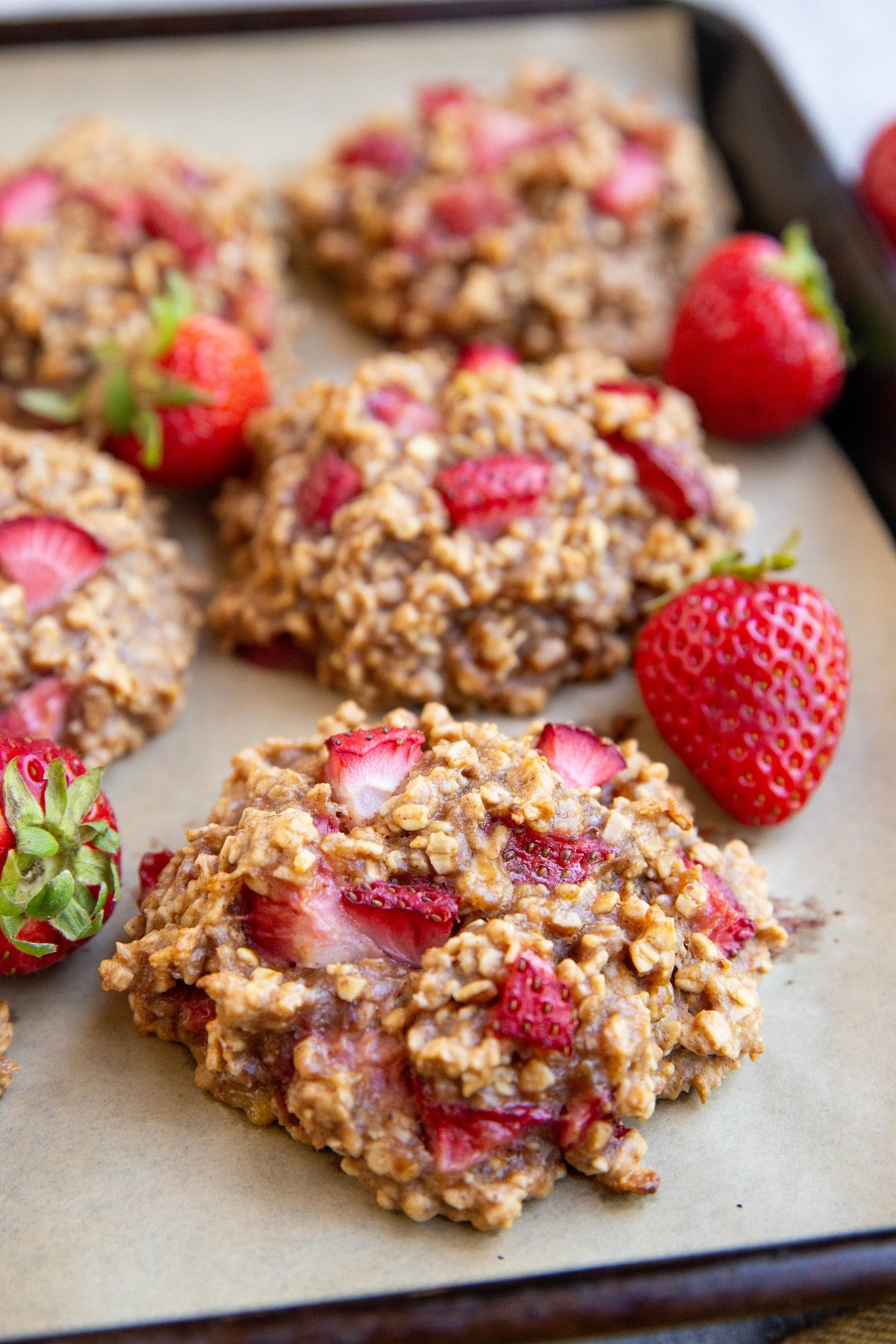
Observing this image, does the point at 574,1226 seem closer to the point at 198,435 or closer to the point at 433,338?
the point at 198,435

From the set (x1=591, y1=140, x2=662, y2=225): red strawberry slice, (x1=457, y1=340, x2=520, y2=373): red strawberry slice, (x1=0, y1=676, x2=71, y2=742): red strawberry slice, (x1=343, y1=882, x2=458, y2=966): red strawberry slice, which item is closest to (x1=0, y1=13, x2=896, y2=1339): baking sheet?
(x1=0, y1=676, x2=71, y2=742): red strawberry slice

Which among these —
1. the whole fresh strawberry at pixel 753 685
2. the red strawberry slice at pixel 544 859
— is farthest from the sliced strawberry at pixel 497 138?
the red strawberry slice at pixel 544 859

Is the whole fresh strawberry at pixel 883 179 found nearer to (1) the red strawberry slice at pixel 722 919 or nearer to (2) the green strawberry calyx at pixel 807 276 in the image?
(2) the green strawberry calyx at pixel 807 276

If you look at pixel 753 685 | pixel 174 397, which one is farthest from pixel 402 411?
pixel 753 685

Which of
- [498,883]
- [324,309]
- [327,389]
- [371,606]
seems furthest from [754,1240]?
[324,309]

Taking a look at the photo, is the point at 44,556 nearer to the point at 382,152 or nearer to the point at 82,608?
the point at 82,608

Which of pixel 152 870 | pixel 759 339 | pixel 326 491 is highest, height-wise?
pixel 759 339

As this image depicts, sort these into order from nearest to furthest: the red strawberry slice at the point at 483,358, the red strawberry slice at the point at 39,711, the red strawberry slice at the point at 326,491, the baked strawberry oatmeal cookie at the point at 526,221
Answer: the red strawberry slice at the point at 39,711, the red strawberry slice at the point at 326,491, the red strawberry slice at the point at 483,358, the baked strawberry oatmeal cookie at the point at 526,221
